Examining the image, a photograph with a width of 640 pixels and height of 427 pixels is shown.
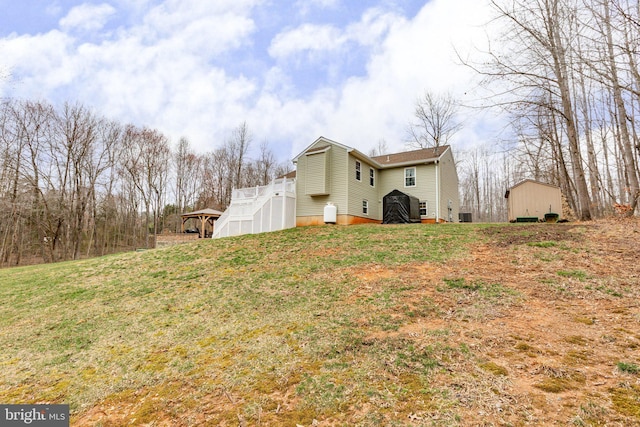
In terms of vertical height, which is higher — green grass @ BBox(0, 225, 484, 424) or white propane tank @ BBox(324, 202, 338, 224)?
white propane tank @ BBox(324, 202, 338, 224)

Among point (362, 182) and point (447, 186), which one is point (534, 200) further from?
point (362, 182)

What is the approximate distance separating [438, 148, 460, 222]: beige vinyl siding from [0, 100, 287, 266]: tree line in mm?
20898

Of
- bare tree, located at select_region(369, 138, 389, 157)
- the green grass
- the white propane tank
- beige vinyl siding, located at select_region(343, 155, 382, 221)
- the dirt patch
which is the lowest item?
the green grass

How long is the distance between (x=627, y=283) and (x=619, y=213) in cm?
747

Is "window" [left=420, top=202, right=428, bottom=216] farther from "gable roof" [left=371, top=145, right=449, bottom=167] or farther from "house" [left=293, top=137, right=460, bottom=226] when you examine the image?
"gable roof" [left=371, top=145, right=449, bottom=167]

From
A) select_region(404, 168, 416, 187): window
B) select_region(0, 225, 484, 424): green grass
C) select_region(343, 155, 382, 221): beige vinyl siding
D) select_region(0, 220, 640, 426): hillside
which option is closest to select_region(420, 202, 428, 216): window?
select_region(404, 168, 416, 187): window

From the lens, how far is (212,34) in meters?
10.8

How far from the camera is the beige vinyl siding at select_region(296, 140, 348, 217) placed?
50.4 feet

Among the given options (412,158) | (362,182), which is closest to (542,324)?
(362,182)

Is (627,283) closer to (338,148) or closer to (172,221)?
(338,148)

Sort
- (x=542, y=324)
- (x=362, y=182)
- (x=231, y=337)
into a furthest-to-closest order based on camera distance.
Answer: (x=362, y=182) < (x=231, y=337) < (x=542, y=324)

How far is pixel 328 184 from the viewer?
15594mm

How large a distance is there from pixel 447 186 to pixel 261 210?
1160 cm

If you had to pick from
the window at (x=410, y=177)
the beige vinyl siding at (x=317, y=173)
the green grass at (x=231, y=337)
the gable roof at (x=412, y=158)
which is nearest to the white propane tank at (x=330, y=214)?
the beige vinyl siding at (x=317, y=173)
